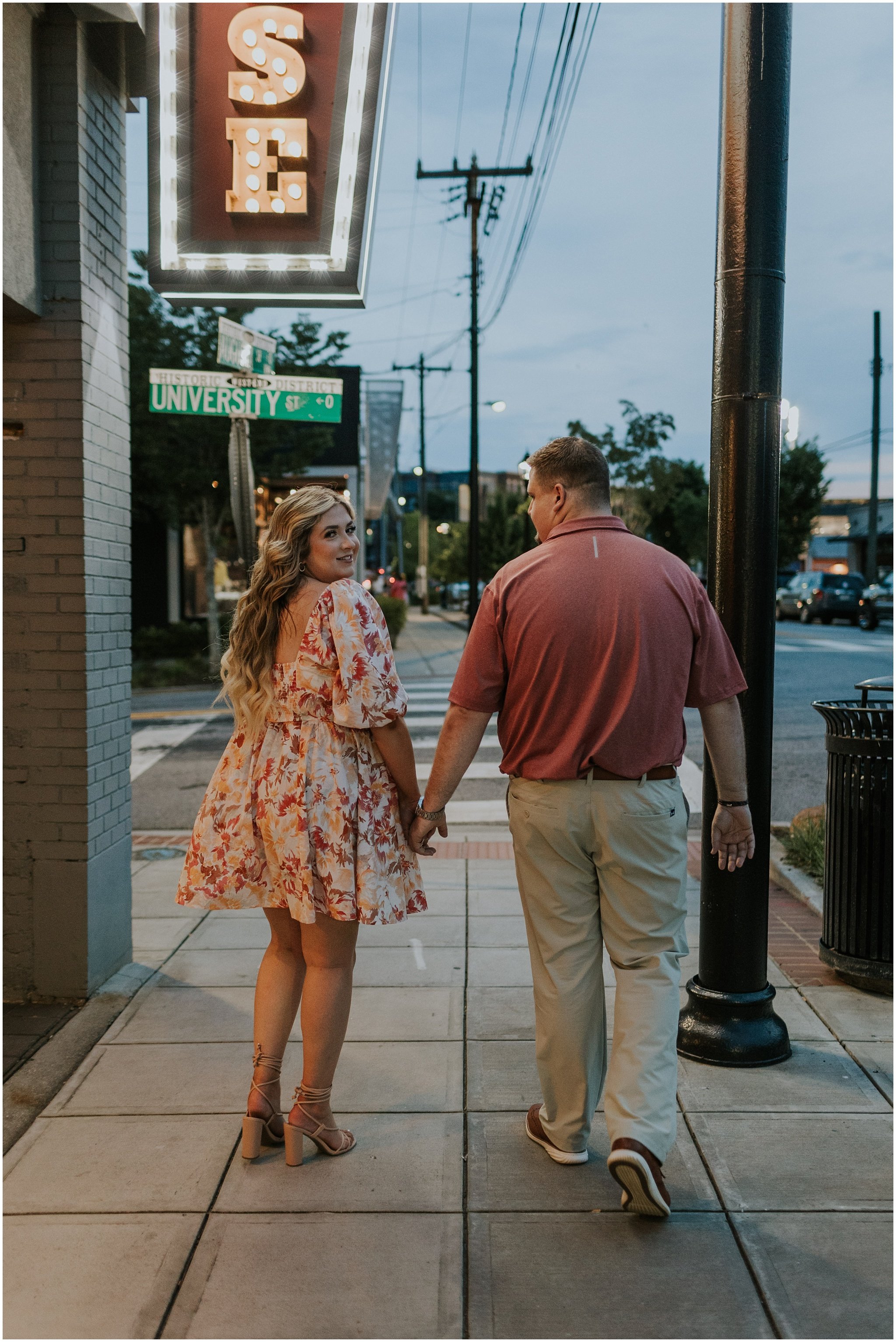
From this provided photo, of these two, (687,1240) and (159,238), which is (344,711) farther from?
(159,238)

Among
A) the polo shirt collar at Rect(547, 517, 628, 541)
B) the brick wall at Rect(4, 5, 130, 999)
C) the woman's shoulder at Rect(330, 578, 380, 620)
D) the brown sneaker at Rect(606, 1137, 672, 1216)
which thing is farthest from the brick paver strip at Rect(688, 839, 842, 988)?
the brick wall at Rect(4, 5, 130, 999)

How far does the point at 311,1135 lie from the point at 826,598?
110ft

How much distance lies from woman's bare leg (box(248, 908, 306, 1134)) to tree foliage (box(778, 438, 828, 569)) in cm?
4839

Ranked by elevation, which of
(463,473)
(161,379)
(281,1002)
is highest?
(463,473)

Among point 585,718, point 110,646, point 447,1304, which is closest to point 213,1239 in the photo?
point 447,1304

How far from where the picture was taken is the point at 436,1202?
2.98 m

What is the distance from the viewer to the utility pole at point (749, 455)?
3812 millimetres

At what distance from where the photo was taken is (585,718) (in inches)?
119

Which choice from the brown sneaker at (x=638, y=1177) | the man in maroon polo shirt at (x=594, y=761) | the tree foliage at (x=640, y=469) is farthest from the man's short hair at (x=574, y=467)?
the tree foliage at (x=640, y=469)

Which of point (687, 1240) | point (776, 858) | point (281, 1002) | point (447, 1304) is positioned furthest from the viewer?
point (776, 858)

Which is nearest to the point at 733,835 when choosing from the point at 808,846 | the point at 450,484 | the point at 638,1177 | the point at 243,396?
the point at 638,1177

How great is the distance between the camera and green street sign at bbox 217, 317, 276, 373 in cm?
669

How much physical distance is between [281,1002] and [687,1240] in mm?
1322

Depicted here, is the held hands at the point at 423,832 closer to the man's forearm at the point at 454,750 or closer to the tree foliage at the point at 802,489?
the man's forearm at the point at 454,750
